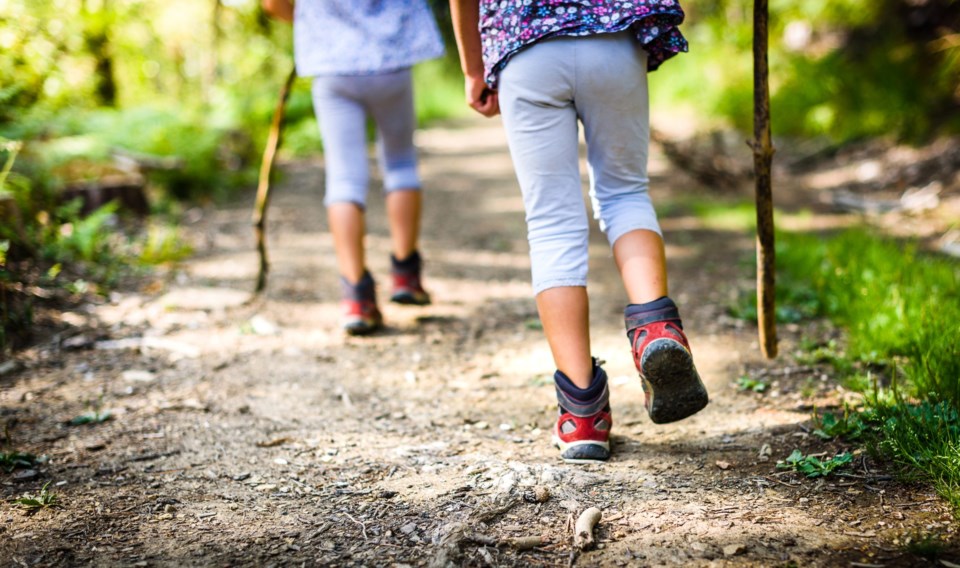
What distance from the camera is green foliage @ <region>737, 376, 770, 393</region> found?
250 cm

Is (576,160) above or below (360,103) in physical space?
below

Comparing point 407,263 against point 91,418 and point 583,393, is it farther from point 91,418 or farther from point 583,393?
point 583,393

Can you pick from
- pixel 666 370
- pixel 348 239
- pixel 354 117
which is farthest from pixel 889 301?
pixel 354 117

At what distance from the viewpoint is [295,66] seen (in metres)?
3.26

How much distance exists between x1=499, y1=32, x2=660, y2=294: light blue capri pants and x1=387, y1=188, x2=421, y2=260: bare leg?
148 cm

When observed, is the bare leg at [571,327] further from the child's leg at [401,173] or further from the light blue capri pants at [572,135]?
the child's leg at [401,173]

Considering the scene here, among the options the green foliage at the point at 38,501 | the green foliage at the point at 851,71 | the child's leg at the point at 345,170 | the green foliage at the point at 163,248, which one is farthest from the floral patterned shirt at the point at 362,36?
the green foliage at the point at 851,71

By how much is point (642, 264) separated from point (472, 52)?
2.65ft

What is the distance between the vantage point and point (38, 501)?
1840 mm

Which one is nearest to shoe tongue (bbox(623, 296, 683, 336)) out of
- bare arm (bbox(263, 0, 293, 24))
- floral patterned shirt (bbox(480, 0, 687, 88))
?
floral patterned shirt (bbox(480, 0, 687, 88))

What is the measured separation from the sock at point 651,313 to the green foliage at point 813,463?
0.47 metres

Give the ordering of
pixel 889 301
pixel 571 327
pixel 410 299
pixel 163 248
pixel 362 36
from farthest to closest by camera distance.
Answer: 1. pixel 163 248
2. pixel 410 299
3. pixel 362 36
4. pixel 889 301
5. pixel 571 327

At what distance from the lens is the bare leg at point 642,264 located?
6.49 feet

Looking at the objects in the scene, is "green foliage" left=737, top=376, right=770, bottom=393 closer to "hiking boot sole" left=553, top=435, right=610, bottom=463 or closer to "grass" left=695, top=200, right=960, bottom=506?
"grass" left=695, top=200, right=960, bottom=506
